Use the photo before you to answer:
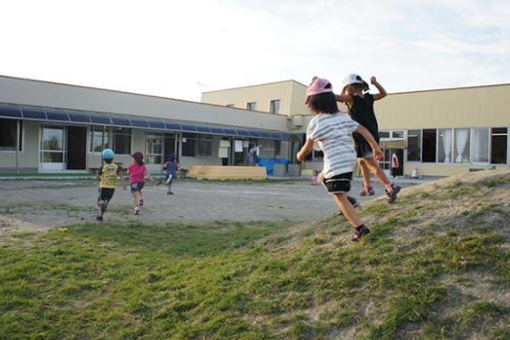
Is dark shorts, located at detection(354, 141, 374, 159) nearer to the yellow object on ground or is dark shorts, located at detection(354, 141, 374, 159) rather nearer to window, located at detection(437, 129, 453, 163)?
the yellow object on ground

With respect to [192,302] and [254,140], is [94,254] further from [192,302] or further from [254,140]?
[254,140]

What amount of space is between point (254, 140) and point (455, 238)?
3287 centimetres

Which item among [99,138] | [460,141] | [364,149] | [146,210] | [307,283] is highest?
[460,141]

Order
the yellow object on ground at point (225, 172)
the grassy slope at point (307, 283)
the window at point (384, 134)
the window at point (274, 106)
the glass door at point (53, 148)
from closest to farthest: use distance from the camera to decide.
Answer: the grassy slope at point (307, 283) < the glass door at point (53, 148) < the yellow object on ground at point (225, 172) < the window at point (384, 134) < the window at point (274, 106)

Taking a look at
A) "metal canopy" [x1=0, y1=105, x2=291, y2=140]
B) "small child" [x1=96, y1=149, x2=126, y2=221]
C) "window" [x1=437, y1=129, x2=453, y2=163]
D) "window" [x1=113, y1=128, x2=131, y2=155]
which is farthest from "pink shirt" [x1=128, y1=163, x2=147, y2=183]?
"window" [x1=437, y1=129, x2=453, y2=163]

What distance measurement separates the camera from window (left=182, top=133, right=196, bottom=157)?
104 feet

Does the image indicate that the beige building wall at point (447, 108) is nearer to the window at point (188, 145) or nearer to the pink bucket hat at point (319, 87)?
the window at point (188, 145)

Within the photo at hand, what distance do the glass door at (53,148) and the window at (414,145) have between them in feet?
72.5

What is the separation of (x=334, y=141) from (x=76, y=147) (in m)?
24.4

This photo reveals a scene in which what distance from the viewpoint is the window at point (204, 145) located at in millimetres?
32594

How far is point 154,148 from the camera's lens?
30.1m

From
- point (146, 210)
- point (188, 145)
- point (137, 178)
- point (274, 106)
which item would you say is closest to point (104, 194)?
point (137, 178)

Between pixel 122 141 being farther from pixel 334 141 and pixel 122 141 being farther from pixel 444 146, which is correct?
pixel 334 141

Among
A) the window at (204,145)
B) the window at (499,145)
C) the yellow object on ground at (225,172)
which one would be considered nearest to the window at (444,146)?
the window at (499,145)
